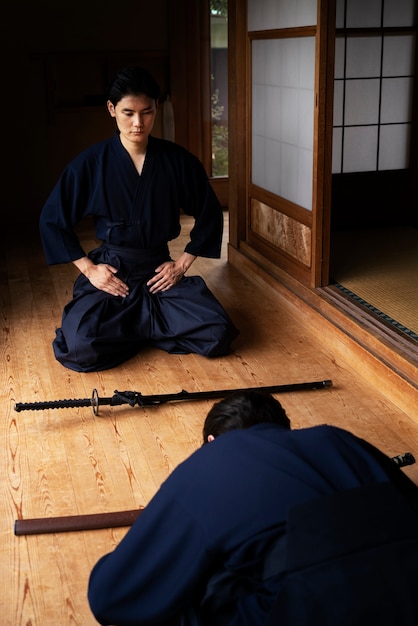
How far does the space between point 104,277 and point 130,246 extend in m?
0.20

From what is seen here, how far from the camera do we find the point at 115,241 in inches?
151

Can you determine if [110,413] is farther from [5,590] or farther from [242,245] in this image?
[242,245]

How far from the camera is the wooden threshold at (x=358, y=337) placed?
3225 millimetres

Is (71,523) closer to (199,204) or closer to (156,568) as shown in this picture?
(156,568)

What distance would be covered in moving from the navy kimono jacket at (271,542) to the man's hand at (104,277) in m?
2.08

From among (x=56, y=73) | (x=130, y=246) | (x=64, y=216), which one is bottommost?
(x=130, y=246)

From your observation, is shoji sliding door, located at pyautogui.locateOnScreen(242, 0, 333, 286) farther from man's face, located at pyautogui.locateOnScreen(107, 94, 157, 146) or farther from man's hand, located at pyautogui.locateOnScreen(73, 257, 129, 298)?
man's hand, located at pyautogui.locateOnScreen(73, 257, 129, 298)

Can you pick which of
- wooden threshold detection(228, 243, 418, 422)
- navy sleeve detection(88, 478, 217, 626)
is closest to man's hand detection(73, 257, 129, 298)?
wooden threshold detection(228, 243, 418, 422)

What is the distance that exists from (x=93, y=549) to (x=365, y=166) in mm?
3696

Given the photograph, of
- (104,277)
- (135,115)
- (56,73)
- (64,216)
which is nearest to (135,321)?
(104,277)

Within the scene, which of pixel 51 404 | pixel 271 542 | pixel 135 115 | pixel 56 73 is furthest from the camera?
pixel 56 73

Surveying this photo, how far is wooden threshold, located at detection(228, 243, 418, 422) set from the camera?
3.22 m

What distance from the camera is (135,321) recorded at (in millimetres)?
3787

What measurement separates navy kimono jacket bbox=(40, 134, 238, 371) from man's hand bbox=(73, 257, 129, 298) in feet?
0.10
